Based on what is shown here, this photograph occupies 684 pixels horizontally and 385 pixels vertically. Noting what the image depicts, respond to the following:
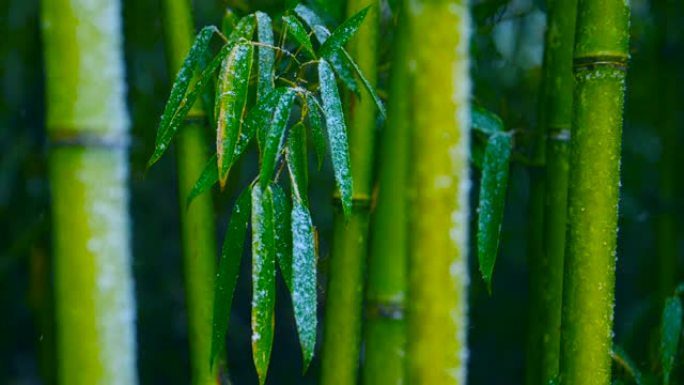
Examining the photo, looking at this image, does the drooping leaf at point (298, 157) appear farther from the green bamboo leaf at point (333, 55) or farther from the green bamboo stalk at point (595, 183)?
the green bamboo stalk at point (595, 183)

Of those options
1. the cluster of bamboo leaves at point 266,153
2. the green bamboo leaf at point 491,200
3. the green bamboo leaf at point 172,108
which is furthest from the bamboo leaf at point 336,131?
the green bamboo leaf at point 491,200

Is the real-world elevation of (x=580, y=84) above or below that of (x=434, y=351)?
above

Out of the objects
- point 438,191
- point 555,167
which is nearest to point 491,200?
point 555,167

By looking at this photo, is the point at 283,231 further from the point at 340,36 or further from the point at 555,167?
the point at 555,167

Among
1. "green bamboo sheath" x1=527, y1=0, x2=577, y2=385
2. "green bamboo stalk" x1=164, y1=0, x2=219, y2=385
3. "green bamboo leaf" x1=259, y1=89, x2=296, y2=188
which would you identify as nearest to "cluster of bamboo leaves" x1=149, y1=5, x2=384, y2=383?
"green bamboo leaf" x1=259, y1=89, x2=296, y2=188

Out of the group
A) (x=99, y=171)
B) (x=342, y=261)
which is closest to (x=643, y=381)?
(x=342, y=261)

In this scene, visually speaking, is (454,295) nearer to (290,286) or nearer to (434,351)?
(434,351)
